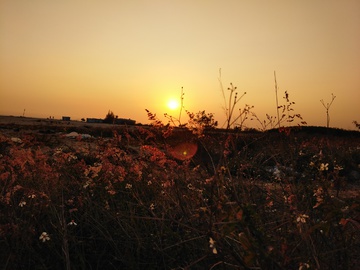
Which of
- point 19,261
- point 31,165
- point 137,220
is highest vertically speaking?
point 31,165

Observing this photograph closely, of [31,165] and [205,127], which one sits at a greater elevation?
[205,127]

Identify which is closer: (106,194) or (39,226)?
(39,226)

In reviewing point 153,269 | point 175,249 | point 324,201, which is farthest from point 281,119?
point 153,269

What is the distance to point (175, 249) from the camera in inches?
118

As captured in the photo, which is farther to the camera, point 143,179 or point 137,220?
point 143,179

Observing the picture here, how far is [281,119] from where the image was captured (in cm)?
339

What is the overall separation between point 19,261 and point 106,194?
1420mm

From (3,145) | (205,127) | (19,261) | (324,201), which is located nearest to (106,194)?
(19,261)

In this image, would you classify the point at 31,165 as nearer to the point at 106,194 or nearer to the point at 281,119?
the point at 106,194

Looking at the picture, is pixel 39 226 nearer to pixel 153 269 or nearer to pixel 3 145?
pixel 153 269

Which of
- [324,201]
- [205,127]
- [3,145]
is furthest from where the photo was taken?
[3,145]

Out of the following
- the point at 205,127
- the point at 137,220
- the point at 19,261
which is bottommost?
the point at 19,261

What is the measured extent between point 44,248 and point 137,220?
34.9 inches

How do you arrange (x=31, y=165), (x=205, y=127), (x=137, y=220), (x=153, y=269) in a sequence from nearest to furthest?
(x=153, y=269)
(x=205, y=127)
(x=137, y=220)
(x=31, y=165)
